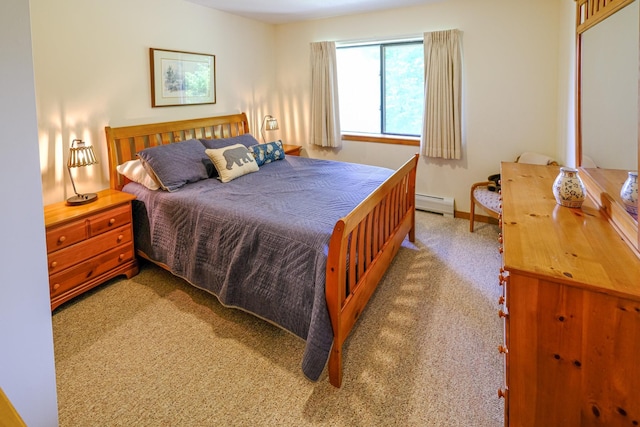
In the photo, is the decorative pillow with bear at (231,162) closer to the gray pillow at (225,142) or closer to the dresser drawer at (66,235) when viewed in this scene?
the gray pillow at (225,142)

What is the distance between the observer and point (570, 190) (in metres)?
1.66

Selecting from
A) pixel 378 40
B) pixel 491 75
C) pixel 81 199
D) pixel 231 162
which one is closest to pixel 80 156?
pixel 81 199

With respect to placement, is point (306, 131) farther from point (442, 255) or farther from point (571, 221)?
point (571, 221)

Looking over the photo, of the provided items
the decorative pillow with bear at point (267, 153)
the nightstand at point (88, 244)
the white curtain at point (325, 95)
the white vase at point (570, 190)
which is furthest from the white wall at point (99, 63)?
the white vase at point (570, 190)

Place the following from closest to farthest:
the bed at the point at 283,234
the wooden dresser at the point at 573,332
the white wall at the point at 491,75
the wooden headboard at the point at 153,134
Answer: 1. the wooden dresser at the point at 573,332
2. the bed at the point at 283,234
3. the wooden headboard at the point at 153,134
4. the white wall at the point at 491,75

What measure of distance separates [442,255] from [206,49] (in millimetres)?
3201

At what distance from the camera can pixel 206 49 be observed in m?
3.89

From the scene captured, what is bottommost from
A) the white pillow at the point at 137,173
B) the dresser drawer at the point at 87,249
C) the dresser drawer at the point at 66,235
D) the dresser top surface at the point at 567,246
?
the dresser drawer at the point at 87,249

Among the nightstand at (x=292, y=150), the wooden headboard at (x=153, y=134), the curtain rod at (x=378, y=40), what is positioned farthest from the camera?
the nightstand at (x=292, y=150)

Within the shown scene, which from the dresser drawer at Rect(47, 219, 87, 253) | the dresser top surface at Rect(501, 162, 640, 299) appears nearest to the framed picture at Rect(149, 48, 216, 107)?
the dresser drawer at Rect(47, 219, 87, 253)

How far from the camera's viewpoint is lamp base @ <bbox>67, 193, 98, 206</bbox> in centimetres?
266

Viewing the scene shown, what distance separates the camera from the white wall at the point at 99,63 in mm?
2654

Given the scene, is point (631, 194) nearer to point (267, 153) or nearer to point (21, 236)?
point (21, 236)

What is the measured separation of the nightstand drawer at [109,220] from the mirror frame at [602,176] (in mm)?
2983
